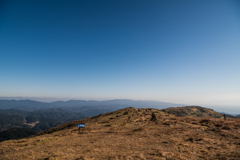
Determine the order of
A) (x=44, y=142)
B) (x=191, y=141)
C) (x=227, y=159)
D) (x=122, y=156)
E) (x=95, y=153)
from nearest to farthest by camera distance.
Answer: (x=227, y=159), (x=122, y=156), (x=95, y=153), (x=191, y=141), (x=44, y=142)

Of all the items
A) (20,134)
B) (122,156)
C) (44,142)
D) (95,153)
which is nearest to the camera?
(122,156)

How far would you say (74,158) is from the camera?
9.81 metres

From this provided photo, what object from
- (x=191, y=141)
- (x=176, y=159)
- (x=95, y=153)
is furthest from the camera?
(x=191, y=141)

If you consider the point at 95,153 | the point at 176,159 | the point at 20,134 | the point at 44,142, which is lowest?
Answer: the point at 20,134

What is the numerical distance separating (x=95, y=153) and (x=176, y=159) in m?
7.29

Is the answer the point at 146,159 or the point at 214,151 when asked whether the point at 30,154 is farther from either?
the point at 214,151

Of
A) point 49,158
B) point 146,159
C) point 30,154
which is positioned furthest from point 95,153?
point 30,154

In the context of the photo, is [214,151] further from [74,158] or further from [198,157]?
[74,158]

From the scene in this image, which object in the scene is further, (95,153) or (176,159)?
(95,153)

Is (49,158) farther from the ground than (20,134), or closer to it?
farther from the ground

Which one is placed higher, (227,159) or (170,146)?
(227,159)

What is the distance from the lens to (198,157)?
886cm

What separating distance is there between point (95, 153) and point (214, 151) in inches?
431

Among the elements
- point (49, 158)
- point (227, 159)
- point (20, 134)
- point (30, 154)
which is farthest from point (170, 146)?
point (20, 134)
